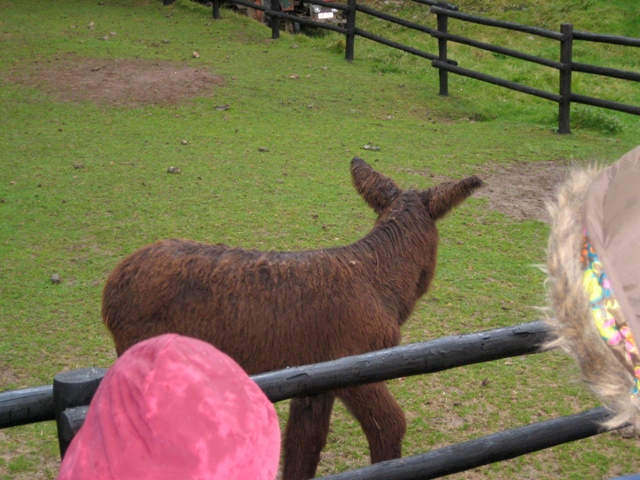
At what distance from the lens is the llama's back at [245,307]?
3256mm

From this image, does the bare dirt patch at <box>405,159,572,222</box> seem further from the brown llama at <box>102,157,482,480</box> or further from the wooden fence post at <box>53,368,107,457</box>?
the wooden fence post at <box>53,368,107,457</box>

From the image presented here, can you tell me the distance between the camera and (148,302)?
3252 mm

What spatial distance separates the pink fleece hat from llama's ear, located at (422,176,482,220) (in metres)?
2.71

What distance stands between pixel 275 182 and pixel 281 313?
4.05 meters

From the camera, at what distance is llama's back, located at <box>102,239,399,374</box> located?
326cm

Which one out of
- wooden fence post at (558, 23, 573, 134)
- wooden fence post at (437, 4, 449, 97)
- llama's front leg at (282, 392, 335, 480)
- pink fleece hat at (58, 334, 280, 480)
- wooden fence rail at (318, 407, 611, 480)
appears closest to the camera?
pink fleece hat at (58, 334, 280, 480)

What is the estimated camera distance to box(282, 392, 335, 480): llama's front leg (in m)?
3.37

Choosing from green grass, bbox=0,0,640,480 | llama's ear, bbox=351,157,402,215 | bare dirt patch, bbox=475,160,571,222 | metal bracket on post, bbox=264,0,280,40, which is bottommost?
bare dirt patch, bbox=475,160,571,222

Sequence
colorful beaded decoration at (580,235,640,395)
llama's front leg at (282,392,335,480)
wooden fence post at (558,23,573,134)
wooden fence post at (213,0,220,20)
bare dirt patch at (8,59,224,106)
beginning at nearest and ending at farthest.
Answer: colorful beaded decoration at (580,235,640,395)
llama's front leg at (282,392,335,480)
wooden fence post at (558,23,573,134)
bare dirt patch at (8,59,224,106)
wooden fence post at (213,0,220,20)

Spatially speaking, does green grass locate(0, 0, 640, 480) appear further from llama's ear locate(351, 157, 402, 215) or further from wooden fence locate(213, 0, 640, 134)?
llama's ear locate(351, 157, 402, 215)

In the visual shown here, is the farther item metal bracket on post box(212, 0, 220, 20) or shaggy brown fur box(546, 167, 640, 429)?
metal bracket on post box(212, 0, 220, 20)

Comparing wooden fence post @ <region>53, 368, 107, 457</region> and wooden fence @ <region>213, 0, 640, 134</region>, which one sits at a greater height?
wooden fence post @ <region>53, 368, 107, 457</region>

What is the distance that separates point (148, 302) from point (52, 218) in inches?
134

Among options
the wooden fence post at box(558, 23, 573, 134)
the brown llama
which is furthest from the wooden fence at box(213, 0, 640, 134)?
the brown llama
